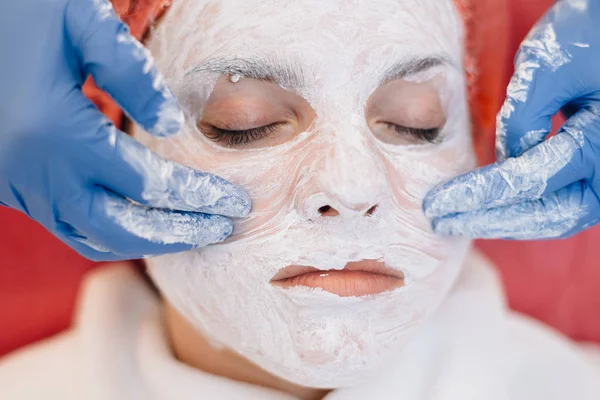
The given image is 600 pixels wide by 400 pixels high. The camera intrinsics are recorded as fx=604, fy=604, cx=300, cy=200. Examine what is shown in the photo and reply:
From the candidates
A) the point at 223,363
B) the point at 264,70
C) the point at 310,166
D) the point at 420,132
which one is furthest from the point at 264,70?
the point at 223,363

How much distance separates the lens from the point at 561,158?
809 mm

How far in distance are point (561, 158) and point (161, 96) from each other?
0.53 m

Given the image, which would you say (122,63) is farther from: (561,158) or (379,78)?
(561,158)

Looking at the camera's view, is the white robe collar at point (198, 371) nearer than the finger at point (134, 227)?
No

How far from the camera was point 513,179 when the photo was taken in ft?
2.64

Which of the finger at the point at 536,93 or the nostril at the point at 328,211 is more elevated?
the finger at the point at 536,93

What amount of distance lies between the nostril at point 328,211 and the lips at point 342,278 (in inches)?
2.7

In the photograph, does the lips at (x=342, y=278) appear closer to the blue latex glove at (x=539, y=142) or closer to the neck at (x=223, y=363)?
the blue latex glove at (x=539, y=142)

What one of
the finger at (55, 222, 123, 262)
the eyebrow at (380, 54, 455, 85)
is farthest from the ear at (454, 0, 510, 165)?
the finger at (55, 222, 123, 262)

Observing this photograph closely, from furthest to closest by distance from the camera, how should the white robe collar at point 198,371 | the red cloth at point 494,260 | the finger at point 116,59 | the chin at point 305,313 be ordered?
the red cloth at point 494,260 < the white robe collar at point 198,371 < the chin at point 305,313 < the finger at point 116,59

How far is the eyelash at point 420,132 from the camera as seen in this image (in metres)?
0.85

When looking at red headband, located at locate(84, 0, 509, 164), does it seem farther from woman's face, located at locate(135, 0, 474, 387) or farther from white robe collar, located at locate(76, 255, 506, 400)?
white robe collar, located at locate(76, 255, 506, 400)

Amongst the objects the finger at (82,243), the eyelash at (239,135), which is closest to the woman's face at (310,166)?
the eyelash at (239,135)

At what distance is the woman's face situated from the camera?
0.75 m
